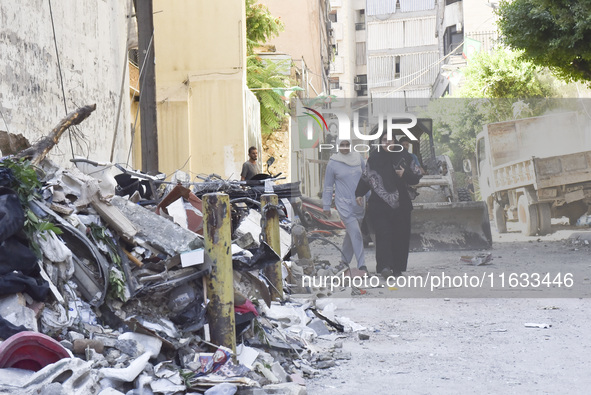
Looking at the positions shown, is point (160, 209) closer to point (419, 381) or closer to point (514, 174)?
point (419, 381)

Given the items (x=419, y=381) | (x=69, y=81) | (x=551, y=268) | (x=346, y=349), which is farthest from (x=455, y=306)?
(x=69, y=81)

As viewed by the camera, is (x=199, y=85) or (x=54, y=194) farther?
(x=199, y=85)

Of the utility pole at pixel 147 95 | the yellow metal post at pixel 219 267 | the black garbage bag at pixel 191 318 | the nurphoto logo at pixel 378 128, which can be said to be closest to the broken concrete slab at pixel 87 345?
the black garbage bag at pixel 191 318

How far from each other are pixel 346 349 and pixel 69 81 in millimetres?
6554

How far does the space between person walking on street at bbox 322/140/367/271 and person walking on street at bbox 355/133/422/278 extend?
4.7 inches

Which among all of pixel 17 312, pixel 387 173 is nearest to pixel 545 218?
pixel 387 173

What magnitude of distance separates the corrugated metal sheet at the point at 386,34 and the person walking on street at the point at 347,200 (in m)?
55.8

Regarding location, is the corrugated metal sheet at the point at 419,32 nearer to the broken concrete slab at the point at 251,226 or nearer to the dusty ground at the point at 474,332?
the dusty ground at the point at 474,332

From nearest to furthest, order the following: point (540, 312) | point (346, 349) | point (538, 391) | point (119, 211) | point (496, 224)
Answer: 1. point (538, 391)
2. point (119, 211)
3. point (346, 349)
4. point (540, 312)
5. point (496, 224)

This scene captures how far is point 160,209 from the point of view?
291 inches

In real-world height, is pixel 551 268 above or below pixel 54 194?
below

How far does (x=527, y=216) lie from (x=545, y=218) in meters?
0.35

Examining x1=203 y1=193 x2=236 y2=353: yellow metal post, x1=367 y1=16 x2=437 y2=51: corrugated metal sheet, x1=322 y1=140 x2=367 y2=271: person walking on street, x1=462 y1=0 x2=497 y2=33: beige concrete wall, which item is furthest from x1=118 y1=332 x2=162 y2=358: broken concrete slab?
x1=367 y1=16 x2=437 y2=51: corrugated metal sheet

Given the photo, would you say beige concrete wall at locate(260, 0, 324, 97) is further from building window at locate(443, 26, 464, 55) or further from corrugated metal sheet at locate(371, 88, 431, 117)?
corrugated metal sheet at locate(371, 88, 431, 117)
